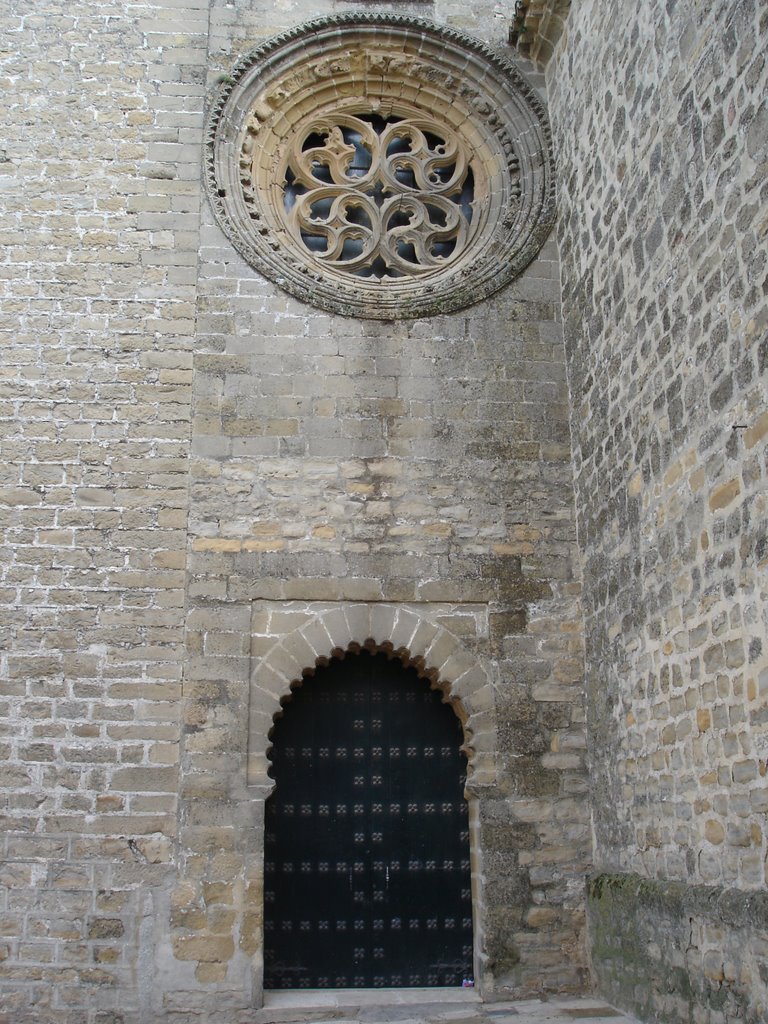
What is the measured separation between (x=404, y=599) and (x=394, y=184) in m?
2.88

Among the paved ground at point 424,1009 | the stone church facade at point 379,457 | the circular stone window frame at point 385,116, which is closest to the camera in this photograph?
the stone church facade at point 379,457

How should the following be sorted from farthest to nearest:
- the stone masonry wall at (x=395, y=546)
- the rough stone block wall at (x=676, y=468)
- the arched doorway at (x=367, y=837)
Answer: the arched doorway at (x=367, y=837), the stone masonry wall at (x=395, y=546), the rough stone block wall at (x=676, y=468)

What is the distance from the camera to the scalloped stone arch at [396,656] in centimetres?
619

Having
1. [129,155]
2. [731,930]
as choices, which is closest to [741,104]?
[731,930]

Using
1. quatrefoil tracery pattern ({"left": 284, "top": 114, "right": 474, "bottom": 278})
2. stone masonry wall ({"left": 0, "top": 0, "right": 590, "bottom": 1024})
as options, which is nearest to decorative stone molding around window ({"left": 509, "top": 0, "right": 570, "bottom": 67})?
quatrefoil tracery pattern ({"left": 284, "top": 114, "right": 474, "bottom": 278})

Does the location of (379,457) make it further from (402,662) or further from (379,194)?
(379,194)

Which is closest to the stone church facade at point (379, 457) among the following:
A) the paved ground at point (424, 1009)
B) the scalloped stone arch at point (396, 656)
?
the scalloped stone arch at point (396, 656)

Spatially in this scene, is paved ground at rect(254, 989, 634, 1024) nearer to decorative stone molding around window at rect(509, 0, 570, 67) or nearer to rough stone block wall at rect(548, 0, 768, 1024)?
rough stone block wall at rect(548, 0, 768, 1024)

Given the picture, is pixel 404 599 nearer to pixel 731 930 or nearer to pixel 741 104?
pixel 731 930

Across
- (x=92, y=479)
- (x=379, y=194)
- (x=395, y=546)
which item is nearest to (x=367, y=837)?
(x=395, y=546)

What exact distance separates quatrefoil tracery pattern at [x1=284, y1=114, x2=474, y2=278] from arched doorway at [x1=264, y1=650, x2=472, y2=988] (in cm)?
268

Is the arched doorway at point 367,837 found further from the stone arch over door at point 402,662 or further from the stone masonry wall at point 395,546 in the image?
the stone masonry wall at point 395,546

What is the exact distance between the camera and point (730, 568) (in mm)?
4535

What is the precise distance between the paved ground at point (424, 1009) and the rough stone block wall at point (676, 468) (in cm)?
23
